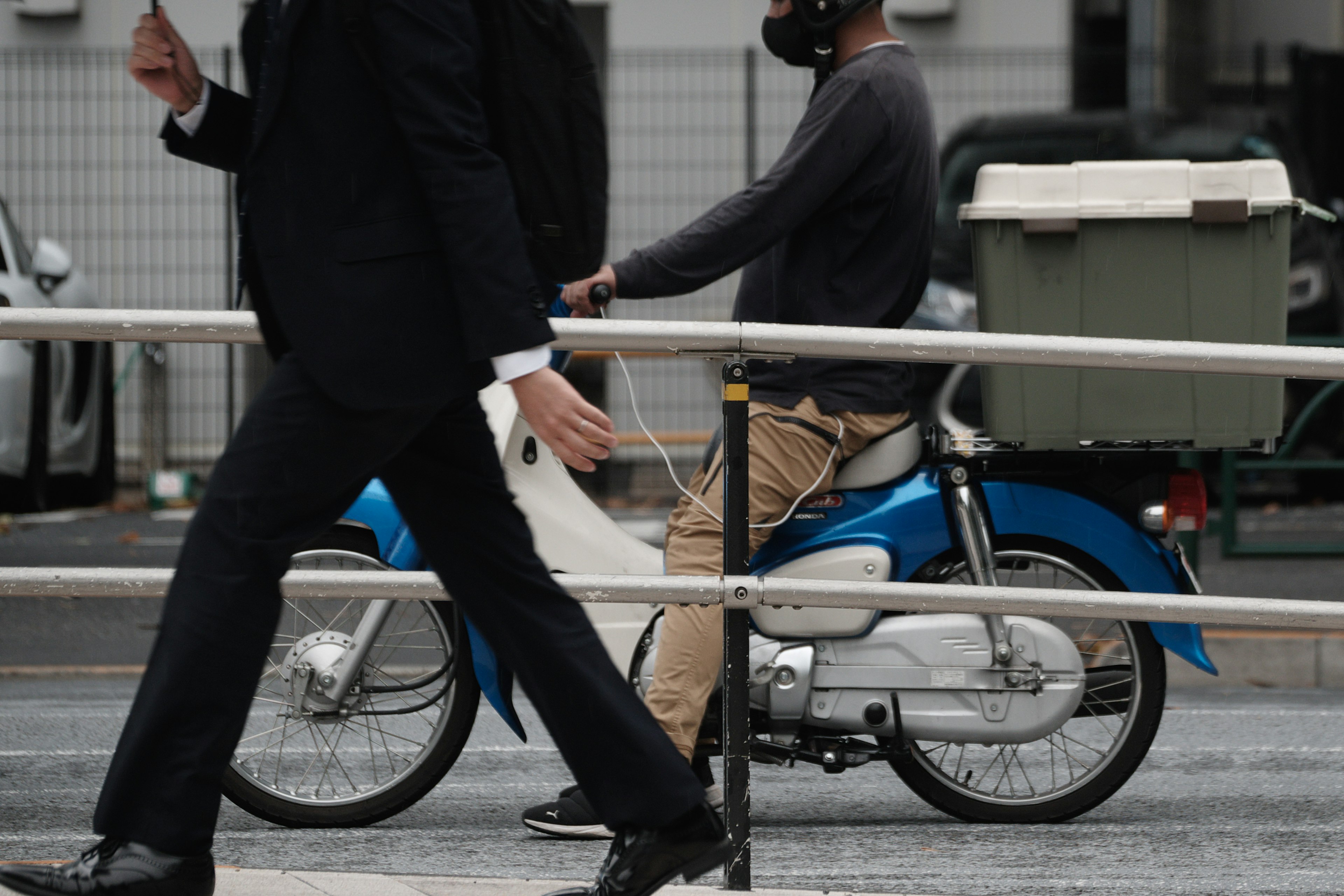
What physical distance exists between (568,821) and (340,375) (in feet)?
5.19

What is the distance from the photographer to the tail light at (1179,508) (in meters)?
3.88

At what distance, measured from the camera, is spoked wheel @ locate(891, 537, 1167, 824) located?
389 cm

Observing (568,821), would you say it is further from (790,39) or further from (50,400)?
(50,400)

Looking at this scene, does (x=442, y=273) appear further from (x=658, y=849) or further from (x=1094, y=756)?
(x=1094, y=756)

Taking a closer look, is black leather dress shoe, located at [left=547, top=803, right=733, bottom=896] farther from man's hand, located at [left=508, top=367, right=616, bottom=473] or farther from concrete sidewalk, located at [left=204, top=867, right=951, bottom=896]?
man's hand, located at [left=508, top=367, right=616, bottom=473]

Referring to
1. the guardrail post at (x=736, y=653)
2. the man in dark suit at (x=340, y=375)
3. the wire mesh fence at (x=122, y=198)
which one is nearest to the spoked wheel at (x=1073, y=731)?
the guardrail post at (x=736, y=653)

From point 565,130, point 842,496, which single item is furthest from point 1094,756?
point 565,130

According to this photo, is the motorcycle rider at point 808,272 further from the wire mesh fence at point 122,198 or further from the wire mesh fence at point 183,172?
the wire mesh fence at point 122,198

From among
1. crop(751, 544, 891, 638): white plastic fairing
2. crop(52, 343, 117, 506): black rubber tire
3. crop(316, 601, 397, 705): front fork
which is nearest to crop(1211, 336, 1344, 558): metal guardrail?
crop(751, 544, 891, 638): white plastic fairing

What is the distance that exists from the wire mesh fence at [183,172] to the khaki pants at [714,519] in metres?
7.20

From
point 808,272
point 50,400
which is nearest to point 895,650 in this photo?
point 808,272

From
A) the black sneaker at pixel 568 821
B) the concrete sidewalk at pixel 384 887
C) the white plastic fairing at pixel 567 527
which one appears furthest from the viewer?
the white plastic fairing at pixel 567 527

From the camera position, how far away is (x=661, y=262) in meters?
3.68

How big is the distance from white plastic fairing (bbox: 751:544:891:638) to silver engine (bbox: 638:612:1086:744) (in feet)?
0.08
